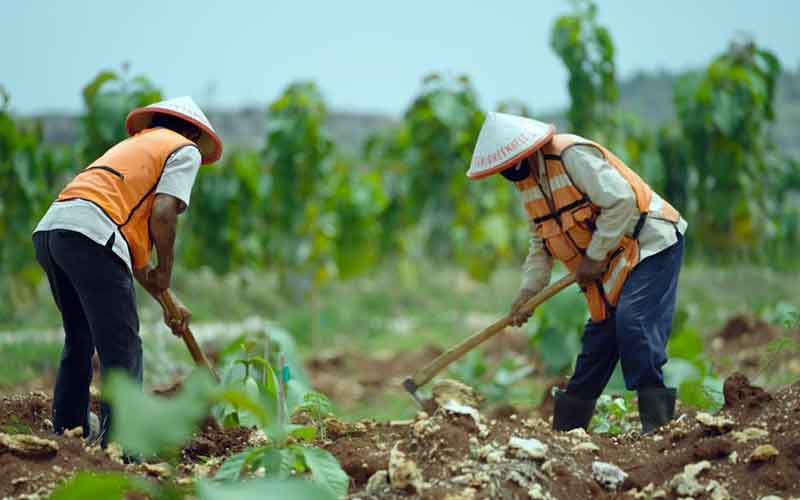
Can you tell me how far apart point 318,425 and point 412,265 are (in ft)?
37.4

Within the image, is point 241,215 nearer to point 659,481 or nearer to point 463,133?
point 463,133

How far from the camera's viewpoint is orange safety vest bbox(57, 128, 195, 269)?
3.78 metres

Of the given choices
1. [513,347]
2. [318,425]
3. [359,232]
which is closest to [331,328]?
[359,232]

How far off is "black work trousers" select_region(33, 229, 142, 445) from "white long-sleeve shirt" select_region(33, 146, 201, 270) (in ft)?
0.12

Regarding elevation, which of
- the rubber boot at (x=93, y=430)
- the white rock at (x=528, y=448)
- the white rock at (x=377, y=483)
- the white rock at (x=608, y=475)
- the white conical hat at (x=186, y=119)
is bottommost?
the rubber boot at (x=93, y=430)

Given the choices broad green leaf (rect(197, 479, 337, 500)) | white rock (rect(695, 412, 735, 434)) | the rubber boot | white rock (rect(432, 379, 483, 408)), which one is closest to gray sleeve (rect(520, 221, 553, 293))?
white rock (rect(432, 379, 483, 408))

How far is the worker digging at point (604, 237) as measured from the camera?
4.05 meters

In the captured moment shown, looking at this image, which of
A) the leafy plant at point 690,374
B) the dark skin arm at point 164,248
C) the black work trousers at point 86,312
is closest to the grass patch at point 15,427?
the black work trousers at point 86,312

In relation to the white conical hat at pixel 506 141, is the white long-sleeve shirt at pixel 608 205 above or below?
below

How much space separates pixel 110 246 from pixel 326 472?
148 cm

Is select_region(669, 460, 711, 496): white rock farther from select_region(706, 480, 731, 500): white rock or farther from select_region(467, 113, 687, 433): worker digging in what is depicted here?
select_region(467, 113, 687, 433): worker digging

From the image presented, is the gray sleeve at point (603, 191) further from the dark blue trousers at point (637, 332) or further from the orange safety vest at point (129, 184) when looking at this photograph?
the orange safety vest at point (129, 184)

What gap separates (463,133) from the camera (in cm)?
1037

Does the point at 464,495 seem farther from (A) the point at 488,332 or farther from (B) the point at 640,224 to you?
(B) the point at 640,224
